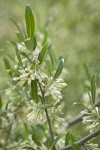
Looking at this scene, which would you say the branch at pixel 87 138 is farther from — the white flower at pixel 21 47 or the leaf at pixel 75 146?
the white flower at pixel 21 47

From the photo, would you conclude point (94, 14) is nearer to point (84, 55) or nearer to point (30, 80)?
point (84, 55)

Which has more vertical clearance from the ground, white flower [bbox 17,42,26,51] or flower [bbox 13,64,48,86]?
white flower [bbox 17,42,26,51]

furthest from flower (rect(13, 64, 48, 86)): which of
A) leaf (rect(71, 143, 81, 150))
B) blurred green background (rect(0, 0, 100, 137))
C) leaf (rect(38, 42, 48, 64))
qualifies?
blurred green background (rect(0, 0, 100, 137))

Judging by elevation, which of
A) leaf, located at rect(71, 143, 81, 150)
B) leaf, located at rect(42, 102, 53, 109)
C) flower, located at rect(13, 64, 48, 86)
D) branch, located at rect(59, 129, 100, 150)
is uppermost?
flower, located at rect(13, 64, 48, 86)

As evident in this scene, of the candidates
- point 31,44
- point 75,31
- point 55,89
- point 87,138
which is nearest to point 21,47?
point 31,44

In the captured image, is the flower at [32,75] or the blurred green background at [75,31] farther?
the blurred green background at [75,31]

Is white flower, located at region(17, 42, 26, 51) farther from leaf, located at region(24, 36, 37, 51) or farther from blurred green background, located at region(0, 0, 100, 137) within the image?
blurred green background, located at region(0, 0, 100, 137)

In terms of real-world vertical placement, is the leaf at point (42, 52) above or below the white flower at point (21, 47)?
below

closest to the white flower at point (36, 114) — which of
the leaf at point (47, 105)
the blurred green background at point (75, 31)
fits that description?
the leaf at point (47, 105)

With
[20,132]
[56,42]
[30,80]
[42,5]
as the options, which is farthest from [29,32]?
[42,5]

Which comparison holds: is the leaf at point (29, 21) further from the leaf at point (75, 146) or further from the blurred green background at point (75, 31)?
the blurred green background at point (75, 31)

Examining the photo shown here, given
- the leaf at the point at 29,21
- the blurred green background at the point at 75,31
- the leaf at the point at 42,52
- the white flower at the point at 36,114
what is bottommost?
the white flower at the point at 36,114
